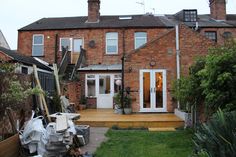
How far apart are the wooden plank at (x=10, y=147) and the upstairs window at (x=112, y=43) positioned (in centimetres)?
1844

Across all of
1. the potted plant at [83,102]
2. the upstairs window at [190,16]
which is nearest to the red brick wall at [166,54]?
the potted plant at [83,102]

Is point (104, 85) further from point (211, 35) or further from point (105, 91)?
point (211, 35)

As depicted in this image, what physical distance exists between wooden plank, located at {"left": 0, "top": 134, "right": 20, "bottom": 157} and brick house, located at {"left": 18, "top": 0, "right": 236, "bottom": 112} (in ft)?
31.6

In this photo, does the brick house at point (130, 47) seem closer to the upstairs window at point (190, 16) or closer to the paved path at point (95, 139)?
the upstairs window at point (190, 16)

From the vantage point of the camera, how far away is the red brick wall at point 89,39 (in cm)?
2520

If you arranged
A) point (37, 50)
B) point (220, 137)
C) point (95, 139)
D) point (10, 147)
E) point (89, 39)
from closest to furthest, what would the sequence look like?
point (220, 137)
point (10, 147)
point (95, 139)
point (89, 39)
point (37, 50)

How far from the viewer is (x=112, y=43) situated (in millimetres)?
25578

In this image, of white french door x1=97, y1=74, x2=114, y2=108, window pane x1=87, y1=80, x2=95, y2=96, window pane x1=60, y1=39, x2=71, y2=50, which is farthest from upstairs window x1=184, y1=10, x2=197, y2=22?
window pane x1=87, y1=80, x2=95, y2=96

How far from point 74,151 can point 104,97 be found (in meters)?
13.9

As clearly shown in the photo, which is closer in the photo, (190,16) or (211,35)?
(211,35)

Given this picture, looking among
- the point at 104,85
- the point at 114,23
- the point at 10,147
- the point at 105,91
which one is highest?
the point at 114,23

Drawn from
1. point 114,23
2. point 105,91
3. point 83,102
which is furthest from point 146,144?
point 114,23

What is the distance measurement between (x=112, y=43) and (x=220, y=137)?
21826mm

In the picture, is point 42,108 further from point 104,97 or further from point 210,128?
point 104,97
